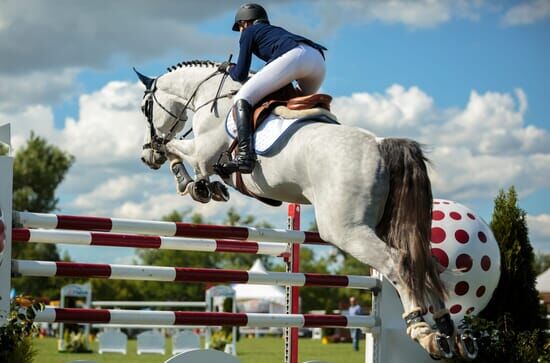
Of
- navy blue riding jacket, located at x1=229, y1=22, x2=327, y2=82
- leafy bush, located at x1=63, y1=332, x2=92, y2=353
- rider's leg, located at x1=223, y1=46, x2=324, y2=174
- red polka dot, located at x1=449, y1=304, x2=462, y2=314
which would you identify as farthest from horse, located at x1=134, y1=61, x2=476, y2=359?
leafy bush, located at x1=63, y1=332, x2=92, y2=353

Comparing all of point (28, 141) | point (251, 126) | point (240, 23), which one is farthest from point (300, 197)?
point (28, 141)

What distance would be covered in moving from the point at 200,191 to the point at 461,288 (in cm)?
186

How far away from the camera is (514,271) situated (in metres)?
6.25

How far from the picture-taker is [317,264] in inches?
2509

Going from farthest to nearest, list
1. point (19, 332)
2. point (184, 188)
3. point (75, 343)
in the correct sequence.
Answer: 1. point (75, 343)
2. point (184, 188)
3. point (19, 332)

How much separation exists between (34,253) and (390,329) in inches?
1514

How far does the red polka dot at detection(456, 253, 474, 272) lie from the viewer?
580cm

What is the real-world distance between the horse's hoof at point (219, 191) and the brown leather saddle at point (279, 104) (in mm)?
268

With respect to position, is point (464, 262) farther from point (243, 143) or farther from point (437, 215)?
point (243, 143)

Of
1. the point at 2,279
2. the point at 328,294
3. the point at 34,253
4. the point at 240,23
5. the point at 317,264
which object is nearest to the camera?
the point at 2,279

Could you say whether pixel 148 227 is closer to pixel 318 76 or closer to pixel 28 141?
pixel 318 76

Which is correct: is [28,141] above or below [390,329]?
above

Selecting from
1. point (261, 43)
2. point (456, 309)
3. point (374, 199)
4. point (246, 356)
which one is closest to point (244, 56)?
point (261, 43)

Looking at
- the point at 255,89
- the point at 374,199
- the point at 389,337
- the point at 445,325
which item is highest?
the point at 255,89
